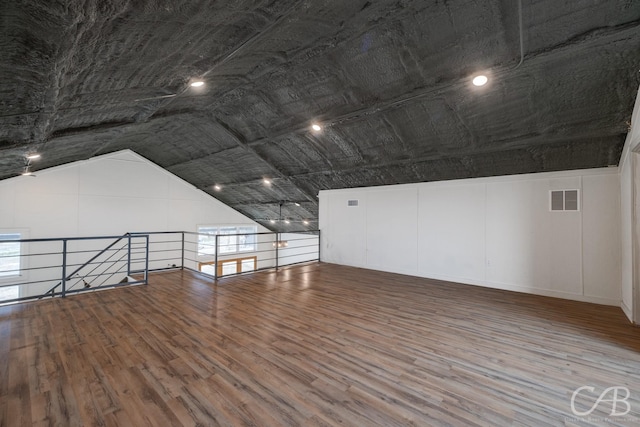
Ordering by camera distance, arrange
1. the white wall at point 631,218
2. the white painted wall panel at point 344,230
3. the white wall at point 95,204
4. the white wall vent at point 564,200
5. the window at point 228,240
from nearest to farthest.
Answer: the white wall at point 631,218 → the white wall vent at point 564,200 → the white wall at point 95,204 → the white painted wall panel at point 344,230 → the window at point 228,240

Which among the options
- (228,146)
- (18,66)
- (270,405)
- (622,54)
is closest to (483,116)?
(622,54)

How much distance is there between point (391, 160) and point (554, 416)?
4.13 m

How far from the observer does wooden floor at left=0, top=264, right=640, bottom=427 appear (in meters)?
1.73

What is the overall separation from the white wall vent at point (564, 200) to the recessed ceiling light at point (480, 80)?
8.25 ft

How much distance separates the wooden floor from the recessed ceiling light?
110 inches

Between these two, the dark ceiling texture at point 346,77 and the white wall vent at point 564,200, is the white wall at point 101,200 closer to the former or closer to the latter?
the dark ceiling texture at point 346,77

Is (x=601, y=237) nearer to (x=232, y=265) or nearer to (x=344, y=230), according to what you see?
(x=344, y=230)

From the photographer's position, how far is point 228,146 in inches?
244

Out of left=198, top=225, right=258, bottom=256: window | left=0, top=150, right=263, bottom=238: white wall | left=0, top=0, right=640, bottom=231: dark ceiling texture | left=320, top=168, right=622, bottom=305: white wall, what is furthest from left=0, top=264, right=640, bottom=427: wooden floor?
left=198, top=225, right=258, bottom=256: window

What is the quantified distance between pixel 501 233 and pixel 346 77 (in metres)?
3.73
